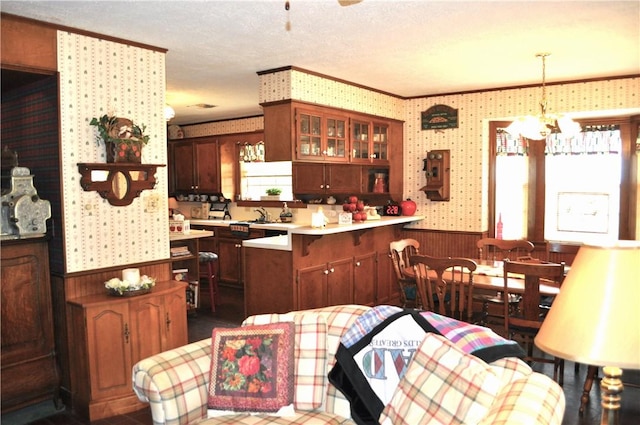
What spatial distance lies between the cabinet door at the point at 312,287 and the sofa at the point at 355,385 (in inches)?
79.6

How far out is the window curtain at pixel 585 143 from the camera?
5.67 meters

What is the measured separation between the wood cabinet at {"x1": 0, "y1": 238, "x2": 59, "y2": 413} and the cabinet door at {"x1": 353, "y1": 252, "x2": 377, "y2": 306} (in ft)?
9.72

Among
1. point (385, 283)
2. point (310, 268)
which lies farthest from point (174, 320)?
point (385, 283)

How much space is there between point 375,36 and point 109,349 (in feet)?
9.44

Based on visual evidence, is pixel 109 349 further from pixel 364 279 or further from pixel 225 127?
pixel 225 127

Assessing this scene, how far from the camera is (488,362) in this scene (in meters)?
2.08

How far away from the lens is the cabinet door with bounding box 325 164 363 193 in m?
6.29

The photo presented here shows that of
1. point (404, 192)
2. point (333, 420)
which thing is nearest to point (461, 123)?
point (404, 192)

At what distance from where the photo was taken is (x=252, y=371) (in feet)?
7.66

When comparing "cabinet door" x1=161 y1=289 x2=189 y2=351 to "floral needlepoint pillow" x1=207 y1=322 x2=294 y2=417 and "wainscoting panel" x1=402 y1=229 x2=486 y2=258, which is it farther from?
"wainscoting panel" x1=402 y1=229 x2=486 y2=258

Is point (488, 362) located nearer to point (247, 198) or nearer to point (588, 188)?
point (588, 188)

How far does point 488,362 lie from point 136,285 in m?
2.43

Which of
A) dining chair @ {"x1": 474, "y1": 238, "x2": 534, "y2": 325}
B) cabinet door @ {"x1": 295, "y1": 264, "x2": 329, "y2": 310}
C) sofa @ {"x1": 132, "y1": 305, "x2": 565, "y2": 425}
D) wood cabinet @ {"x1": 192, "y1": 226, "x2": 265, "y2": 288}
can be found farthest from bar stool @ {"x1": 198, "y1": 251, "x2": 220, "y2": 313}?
sofa @ {"x1": 132, "y1": 305, "x2": 565, "y2": 425}

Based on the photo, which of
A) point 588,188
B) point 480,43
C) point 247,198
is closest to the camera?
point 480,43
